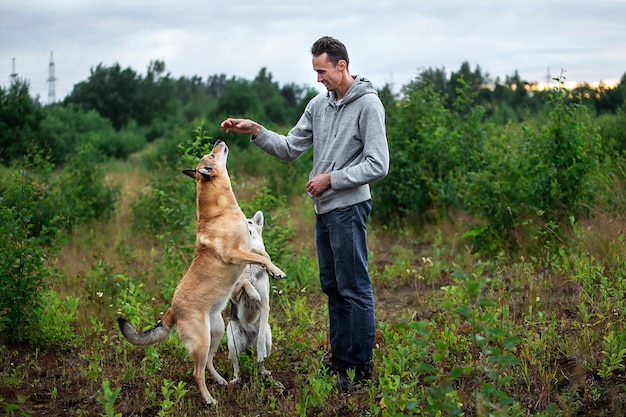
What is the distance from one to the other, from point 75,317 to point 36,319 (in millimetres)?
641

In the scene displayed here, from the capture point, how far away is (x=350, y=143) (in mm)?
4777

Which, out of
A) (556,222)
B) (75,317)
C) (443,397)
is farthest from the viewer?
(556,222)

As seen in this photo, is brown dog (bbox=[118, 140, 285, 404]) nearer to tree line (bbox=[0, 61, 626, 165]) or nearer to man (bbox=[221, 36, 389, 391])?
man (bbox=[221, 36, 389, 391])

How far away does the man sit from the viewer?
15.2 feet

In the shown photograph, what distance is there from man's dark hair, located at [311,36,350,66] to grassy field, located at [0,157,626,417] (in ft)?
6.15

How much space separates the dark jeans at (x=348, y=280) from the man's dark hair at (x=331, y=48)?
1091mm

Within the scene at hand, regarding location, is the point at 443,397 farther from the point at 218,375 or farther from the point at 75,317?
the point at 75,317

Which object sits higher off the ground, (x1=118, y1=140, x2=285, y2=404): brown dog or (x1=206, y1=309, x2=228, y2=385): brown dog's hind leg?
(x1=118, y1=140, x2=285, y2=404): brown dog

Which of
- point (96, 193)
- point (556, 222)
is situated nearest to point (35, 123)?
point (96, 193)

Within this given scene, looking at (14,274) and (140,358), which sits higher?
(14,274)

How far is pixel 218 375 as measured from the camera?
213 inches

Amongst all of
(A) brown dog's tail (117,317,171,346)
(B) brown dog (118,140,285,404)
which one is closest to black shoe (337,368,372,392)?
(B) brown dog (118,140,285,404)

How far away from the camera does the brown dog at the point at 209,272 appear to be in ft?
16.3

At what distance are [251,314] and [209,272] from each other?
0.74m
